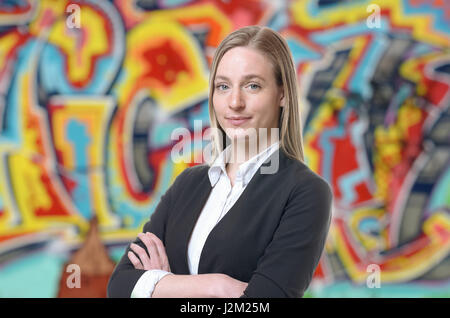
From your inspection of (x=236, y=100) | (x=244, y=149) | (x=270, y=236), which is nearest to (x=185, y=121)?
(x=244, y=149)

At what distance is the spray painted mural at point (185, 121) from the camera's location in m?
4.32

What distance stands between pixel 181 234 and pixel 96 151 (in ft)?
9.34

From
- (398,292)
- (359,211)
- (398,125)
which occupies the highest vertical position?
(398,125)

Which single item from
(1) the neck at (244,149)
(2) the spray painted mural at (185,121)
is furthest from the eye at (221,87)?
(2) the spray painted mural at (185,121)

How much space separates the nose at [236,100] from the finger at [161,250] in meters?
0.50

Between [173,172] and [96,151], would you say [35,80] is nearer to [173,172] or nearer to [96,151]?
[96,151]

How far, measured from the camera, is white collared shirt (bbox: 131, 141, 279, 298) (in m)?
1.61

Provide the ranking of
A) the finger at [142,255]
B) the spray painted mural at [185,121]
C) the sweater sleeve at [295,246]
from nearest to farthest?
the sweater sleeve at [295,246] < the finger at [142,255] < the spray painted mural at [185,121]

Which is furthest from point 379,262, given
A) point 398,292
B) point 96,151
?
point 96,151

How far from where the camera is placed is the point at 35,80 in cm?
442

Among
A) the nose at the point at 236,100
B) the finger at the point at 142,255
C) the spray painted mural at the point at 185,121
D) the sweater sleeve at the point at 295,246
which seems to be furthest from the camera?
the spray painted mural at the point at 185,121

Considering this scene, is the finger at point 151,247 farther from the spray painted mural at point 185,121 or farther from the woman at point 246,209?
the spray painted mural at point 185,121

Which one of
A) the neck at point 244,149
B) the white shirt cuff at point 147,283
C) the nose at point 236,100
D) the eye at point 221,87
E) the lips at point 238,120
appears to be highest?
the eye at point 221,87

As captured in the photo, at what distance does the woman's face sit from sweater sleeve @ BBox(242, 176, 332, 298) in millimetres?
244
